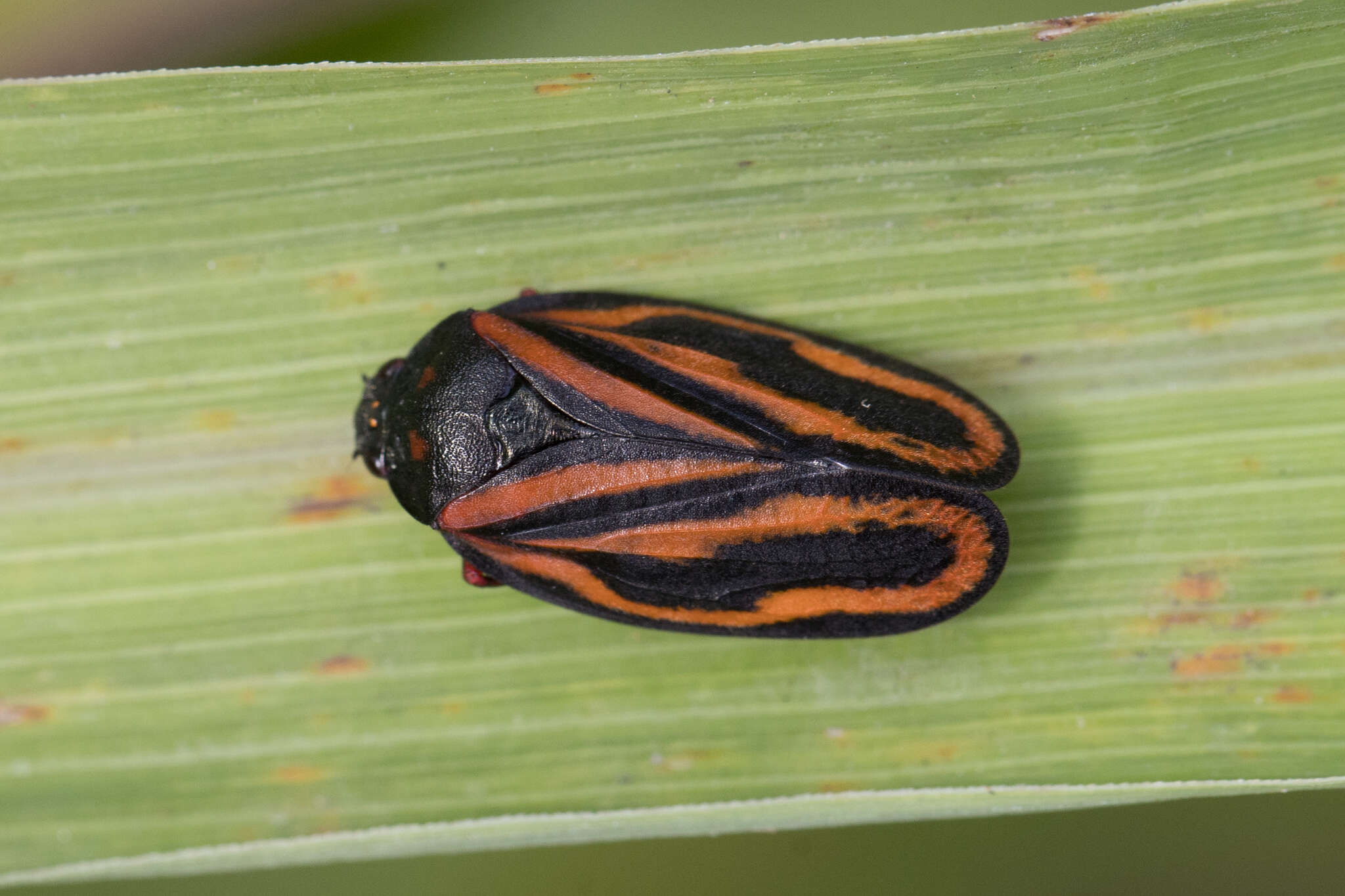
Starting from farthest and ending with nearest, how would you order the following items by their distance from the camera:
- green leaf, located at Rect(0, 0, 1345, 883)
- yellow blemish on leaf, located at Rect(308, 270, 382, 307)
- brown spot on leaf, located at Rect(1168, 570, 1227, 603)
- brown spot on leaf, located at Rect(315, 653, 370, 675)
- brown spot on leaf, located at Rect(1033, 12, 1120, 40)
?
brown spot on leaf, located at Rect(315, 653, 370, 675), yellow blemish on leaf, located at Rect(308, 270, 382, 307), brown spot on leaf, located at Rect(1168, 570, 1227, 603), green leaf, located at Rect(0, 0, 1345, 883), brown spot on leaf, located at Rect(1033, 12, 1120, 40)

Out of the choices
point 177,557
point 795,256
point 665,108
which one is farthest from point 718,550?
point 177,557

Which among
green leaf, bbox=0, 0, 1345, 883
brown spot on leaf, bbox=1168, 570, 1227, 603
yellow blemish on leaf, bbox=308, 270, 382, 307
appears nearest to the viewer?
green leaf, bbox=0, 0, 1345, 883

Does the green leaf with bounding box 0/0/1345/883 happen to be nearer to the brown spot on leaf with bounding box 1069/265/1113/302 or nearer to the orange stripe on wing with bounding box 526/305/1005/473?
the brown spot on leaf with bounding box 1069/265/1113/302

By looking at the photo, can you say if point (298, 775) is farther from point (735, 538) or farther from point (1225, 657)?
point (1225, 657)

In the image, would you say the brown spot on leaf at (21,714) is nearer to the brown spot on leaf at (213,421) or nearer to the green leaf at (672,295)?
the green leaf at (672,295)

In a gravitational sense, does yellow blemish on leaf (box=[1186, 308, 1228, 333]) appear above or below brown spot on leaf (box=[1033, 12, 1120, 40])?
below

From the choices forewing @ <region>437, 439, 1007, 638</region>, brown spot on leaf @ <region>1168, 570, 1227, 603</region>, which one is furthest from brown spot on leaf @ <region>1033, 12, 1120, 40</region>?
brown spot on leaf @ <region>1168, 570, 1227, 603</region>

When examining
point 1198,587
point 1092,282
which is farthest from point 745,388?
point 1198,587
